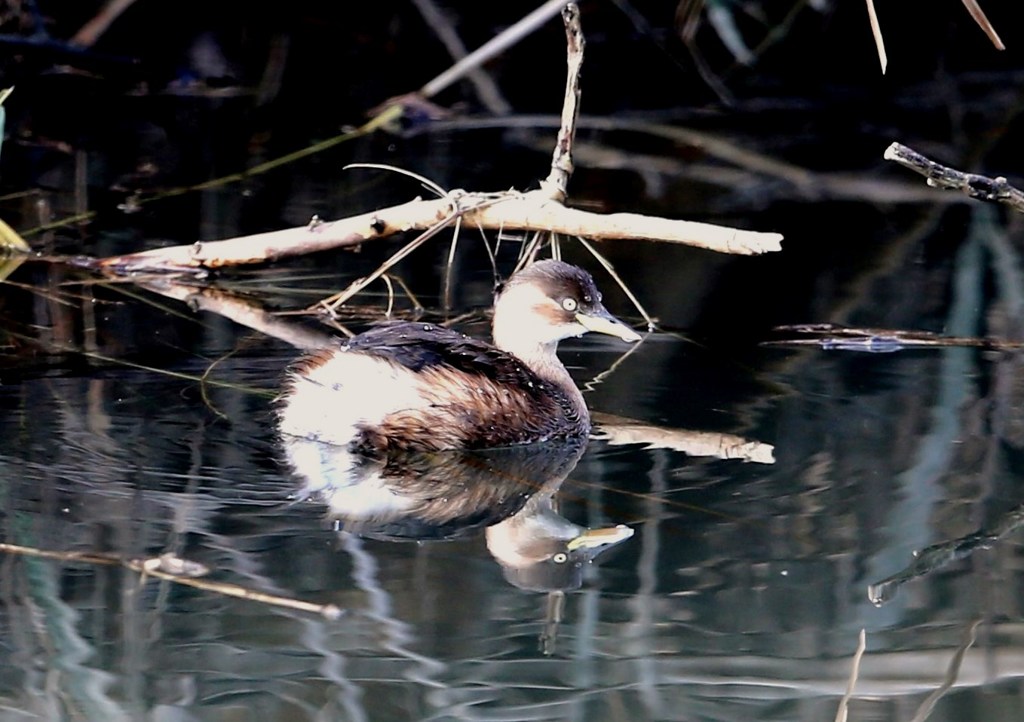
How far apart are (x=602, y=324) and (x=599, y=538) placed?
1.06 metres

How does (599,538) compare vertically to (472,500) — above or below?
below

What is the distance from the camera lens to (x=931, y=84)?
11562mm

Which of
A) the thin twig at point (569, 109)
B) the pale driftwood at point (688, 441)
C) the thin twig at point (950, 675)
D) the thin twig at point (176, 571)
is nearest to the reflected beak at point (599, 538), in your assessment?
the pale driftwood at point (688, 441)

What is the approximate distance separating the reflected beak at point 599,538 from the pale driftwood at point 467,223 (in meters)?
1.11

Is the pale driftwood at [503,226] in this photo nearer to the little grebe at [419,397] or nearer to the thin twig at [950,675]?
the little grebe at [419,397]

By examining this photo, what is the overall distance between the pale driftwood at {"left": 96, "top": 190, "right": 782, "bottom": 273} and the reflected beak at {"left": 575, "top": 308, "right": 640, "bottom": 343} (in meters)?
0.37

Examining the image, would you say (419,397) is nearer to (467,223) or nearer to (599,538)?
(599,538)

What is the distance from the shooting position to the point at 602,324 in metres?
4.83

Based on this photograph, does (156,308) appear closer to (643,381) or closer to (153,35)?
(643,381)

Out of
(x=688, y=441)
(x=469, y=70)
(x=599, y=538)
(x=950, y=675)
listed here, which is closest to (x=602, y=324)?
(x=688, y=441)

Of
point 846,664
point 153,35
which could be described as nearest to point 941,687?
point 846,664

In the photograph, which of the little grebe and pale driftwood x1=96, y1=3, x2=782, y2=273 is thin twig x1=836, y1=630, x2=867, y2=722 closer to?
the little grebe

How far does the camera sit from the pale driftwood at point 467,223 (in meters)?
4.98

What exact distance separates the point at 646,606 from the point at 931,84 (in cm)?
885
